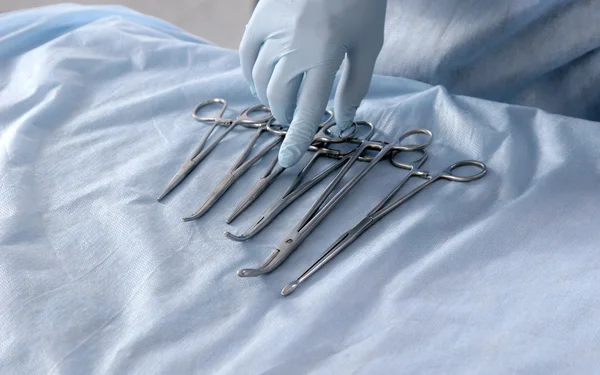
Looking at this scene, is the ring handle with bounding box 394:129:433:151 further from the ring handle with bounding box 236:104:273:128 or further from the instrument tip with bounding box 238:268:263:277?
the instrument tip with bounding box 238:268:263:277

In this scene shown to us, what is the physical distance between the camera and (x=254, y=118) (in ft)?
3.41

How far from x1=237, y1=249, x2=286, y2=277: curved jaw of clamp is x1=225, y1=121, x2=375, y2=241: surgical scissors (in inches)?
1.9

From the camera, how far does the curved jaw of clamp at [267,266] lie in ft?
2.32

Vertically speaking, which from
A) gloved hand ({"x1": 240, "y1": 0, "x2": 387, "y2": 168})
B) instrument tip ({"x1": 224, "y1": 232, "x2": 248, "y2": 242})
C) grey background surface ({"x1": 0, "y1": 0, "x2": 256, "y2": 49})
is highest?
gloved hand ({"x1": 240, "y1": 0, "x2": 387, "y2": 168})

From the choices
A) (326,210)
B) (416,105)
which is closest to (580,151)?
(416,105)

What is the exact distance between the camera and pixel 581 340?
2.00ft

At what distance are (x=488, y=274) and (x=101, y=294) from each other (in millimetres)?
369

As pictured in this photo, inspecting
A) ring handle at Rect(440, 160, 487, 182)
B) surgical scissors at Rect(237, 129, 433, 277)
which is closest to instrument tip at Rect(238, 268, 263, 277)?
surgical scissors at Rect(237, 129, 433, 277)

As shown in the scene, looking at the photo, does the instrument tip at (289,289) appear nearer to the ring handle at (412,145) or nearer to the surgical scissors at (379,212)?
the surgical scissors at (379,212)

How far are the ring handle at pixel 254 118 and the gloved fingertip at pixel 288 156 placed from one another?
13cm

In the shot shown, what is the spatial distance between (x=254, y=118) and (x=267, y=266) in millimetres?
359

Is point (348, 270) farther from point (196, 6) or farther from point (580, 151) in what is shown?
point (196, 6)

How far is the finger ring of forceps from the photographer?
84cm

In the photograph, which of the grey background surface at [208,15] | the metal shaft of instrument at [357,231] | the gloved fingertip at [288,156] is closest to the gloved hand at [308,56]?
the gloved fingertip at [288,156]
